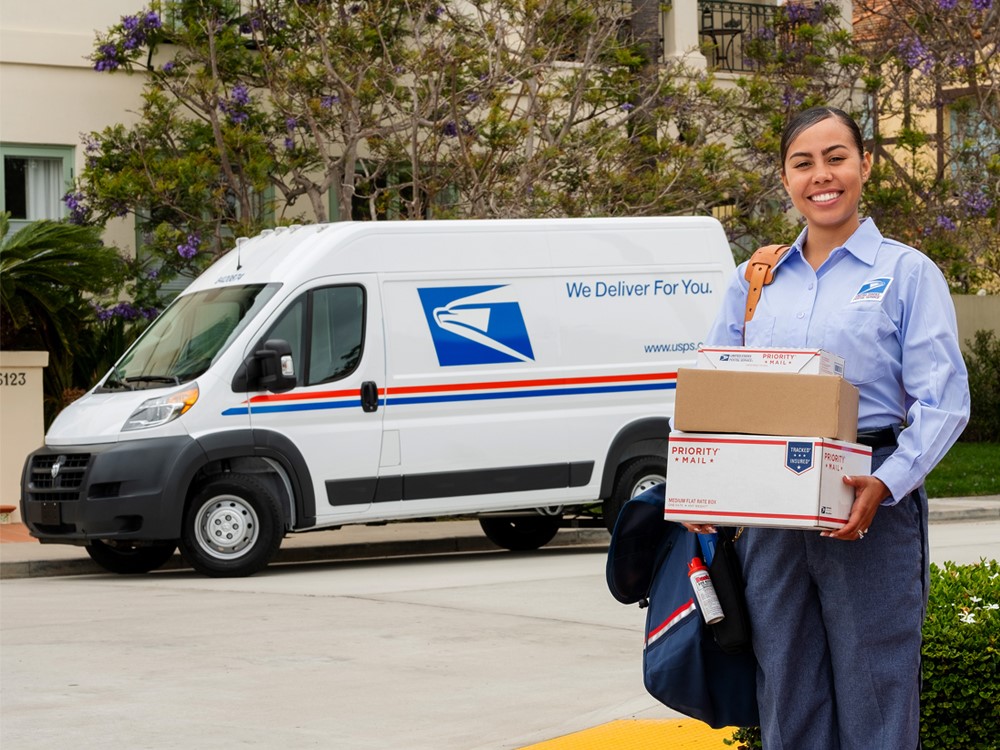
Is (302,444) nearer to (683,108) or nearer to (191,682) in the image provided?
(191,682)

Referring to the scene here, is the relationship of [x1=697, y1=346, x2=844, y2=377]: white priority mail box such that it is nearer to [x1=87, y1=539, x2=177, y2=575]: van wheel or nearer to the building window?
[x1=87, y1=539, x2=177, y2=575]: van wheel

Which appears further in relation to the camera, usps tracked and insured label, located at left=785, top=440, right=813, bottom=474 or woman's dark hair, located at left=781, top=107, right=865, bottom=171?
woman's dark hair, located at left=781, top=107, right=865, bottom=171

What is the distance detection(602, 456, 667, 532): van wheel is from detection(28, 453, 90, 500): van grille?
4531 mm

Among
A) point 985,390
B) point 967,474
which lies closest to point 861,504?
point 967,474

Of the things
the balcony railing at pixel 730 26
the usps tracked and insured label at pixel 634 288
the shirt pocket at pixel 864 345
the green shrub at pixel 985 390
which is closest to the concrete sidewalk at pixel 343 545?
the usps tracked and insured label at pixel 634 288

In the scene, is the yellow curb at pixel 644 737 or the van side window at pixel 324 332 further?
the van side window at pixel 324 332

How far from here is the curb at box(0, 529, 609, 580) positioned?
14227mm

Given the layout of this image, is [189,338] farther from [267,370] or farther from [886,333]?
[886,333]

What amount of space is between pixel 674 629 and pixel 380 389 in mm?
9739

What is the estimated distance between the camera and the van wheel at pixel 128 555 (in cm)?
1406

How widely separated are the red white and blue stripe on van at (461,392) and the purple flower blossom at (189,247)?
5.76m

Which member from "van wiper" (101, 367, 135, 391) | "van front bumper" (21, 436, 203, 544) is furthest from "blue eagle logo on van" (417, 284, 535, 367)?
"van wiper" (101, 367, 135, 391)

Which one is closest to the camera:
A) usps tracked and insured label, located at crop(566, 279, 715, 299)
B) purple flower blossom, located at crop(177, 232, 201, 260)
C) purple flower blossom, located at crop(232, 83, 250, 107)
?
usps tracked and insured label, located at crop(566, 279, 715, 299)

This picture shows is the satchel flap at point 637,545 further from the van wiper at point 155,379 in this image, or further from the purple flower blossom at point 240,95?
the purple flower blossom at point 240,95
